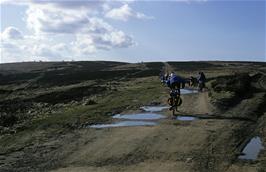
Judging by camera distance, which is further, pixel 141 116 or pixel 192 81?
pixel 192 81

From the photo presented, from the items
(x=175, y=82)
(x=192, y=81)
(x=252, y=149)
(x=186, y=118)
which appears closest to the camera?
(x=252, y=149)

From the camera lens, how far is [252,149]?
1603cm

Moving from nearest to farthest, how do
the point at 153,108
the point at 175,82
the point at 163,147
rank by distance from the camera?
the point at 163,147 < the point at 175,82 < the point at 153,108

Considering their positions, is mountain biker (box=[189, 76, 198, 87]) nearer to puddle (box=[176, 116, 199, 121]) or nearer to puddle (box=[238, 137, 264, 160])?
puddle (box=[176, 116, 199, 121])

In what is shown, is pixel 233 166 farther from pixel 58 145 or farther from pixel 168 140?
pixel 58 145

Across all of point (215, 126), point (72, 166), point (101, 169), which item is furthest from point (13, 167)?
point (215, 126)

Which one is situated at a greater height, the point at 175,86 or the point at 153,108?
the point at 175,86

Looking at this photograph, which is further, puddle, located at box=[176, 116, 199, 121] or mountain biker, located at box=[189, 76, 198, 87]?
mountain biker, located at box=[189, 76, 198, 87]

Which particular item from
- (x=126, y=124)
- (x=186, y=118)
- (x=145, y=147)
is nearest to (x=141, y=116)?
(x=186, y=118)

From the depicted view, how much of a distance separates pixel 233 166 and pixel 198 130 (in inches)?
225

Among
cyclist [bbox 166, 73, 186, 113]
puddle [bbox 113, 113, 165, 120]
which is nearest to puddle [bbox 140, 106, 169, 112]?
puddle [bbox 113, 113, 165, 120]

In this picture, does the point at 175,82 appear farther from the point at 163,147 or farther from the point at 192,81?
the point at 192,81

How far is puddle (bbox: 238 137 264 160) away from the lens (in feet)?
49.1

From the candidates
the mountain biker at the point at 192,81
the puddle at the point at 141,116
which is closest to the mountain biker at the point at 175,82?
the puddle at the point at 141,116
